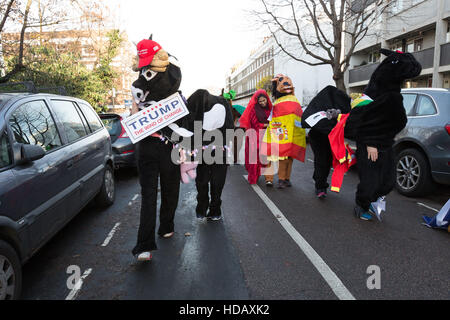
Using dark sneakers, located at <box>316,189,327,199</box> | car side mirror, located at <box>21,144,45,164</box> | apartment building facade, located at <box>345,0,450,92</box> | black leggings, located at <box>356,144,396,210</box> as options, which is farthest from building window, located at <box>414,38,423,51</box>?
car side mirror, located at <box>21,144,45,164</box>

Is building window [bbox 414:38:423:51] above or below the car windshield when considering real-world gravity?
above

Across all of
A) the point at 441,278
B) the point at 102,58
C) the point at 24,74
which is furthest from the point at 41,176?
the point at 102,58

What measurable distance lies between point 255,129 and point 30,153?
4.70 m

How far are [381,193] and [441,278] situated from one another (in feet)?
5.10

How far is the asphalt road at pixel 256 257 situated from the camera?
268 centimetres

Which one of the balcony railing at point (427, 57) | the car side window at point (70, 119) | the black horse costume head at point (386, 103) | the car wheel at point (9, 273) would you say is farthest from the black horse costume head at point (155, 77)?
the balcony railing at point (427, 57)

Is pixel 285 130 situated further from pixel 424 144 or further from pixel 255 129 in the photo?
pixel 424 144

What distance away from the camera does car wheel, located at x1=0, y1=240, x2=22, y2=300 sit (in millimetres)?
2223

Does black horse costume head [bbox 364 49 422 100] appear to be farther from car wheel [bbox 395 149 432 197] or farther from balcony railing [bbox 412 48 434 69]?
balcony railing [bbox 412 48 434 69]

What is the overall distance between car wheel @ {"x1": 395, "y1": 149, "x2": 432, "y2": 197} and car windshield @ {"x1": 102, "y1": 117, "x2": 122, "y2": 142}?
5.88 metres

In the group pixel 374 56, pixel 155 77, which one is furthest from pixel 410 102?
pixel 374 56

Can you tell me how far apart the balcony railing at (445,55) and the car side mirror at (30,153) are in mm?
19959

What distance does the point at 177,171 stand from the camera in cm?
355

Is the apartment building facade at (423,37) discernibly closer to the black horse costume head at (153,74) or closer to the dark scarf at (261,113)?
the dark scarf at (261,113)
